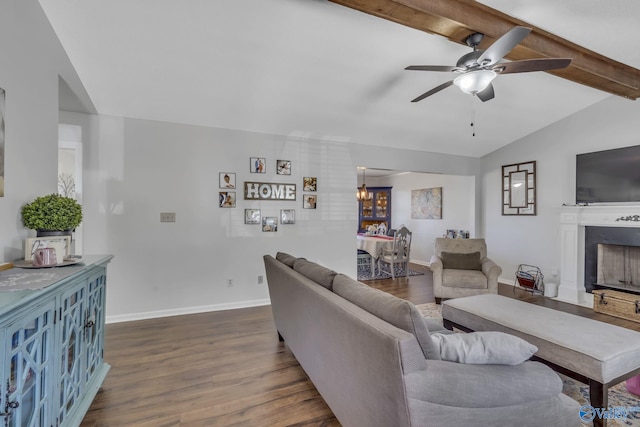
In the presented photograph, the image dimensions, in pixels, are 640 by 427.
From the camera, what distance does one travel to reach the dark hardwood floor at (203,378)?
6.28 ft

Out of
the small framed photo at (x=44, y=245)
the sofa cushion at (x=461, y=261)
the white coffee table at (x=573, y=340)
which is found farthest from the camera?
the sofa cushion at (x=461, y=261)

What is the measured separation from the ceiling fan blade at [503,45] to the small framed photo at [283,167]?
9.12 feet

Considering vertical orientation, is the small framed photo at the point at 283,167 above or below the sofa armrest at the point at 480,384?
above

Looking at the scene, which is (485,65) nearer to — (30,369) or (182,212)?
(30,369)

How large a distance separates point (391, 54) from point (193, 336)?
137 inches

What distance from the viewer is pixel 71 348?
64.1 inches

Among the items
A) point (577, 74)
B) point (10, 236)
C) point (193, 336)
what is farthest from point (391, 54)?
point (193, 336)

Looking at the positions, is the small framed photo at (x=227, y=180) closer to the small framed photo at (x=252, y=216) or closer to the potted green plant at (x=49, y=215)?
the small framed photo at (x=252, y=216)

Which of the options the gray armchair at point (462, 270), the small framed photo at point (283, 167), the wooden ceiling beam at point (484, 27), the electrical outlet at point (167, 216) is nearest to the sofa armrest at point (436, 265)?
the gray armchair at point (462, 270)

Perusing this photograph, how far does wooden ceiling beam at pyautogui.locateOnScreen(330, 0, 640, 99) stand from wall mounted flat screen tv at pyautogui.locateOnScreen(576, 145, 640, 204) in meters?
1.04

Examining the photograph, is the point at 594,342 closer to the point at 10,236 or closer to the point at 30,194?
the point at 10,236

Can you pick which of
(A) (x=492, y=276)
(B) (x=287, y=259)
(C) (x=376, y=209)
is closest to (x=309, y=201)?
(B) (x=287, y=259)

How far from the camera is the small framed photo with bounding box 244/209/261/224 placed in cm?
420

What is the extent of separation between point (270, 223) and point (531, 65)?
10.9ft
